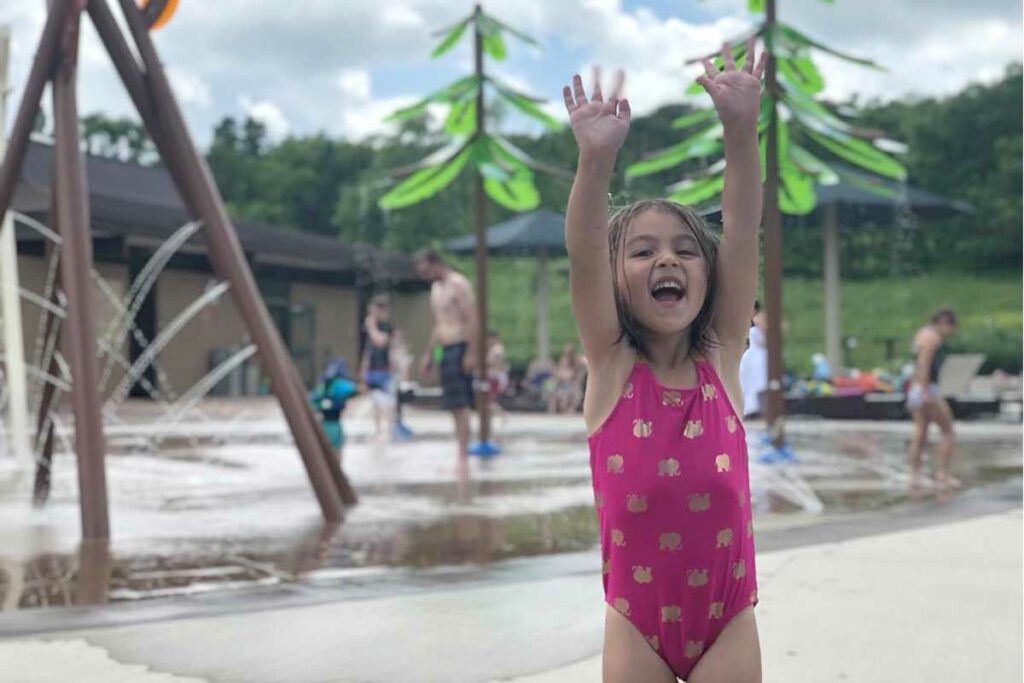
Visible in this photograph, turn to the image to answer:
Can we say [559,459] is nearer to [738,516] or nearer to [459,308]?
[459,308]

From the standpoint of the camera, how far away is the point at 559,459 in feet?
35.1

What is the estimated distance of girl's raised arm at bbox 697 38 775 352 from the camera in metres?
2.22

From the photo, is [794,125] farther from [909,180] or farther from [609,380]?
[909,180]

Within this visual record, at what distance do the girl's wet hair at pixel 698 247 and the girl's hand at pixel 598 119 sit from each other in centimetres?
15

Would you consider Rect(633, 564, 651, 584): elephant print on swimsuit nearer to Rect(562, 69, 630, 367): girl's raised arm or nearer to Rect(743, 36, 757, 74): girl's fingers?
Rect(562, 69, 630, 367): girl's raised arm

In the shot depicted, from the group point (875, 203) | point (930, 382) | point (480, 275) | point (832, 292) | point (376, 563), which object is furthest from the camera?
point (832, 292)

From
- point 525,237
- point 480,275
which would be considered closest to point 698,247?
point 480,275

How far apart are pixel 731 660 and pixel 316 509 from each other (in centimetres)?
519

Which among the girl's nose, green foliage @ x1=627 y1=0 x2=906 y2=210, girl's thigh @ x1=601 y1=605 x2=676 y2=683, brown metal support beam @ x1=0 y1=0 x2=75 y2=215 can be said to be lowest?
girl's thigh @ x1=601 y1=605 x2=676 y2=683

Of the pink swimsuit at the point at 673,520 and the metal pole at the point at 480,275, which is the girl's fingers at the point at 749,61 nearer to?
the pink swimsuit at the point at 673,520

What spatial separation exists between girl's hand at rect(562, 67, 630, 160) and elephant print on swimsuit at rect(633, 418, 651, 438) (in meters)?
0.46

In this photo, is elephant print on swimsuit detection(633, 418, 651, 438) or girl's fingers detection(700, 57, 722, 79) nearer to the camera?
elephant print on swimsuit detection(633, 418, 651, 438)

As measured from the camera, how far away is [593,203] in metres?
2.14

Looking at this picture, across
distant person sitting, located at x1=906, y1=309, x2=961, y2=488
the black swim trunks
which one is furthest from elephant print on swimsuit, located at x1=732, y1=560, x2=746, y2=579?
distant person sitting, located at x1=906, y1=309, x2=961, y2=488
